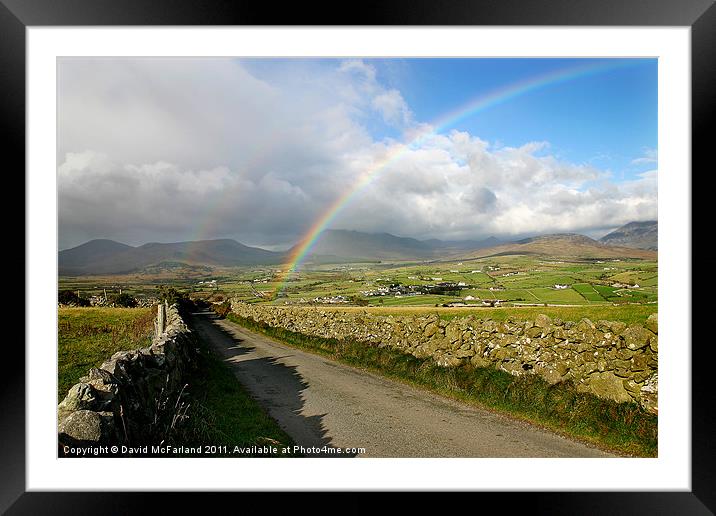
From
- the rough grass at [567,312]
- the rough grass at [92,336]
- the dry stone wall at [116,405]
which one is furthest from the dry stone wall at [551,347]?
the rough grass at [92,336]

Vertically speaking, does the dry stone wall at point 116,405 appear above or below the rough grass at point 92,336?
above

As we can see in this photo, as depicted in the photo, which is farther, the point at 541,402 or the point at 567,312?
the point at 567,312

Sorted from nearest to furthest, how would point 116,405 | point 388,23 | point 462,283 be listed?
point 116,405 < point 388,23 < point 462,283

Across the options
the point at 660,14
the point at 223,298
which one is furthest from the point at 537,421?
the point at 223,298

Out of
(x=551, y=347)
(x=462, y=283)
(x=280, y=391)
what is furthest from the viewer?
(x=462, y=283)

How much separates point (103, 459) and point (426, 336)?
6.69m

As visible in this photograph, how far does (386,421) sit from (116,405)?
135 inches

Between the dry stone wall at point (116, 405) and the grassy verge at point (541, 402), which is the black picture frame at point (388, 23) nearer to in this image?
the grassy verge at point (541, 402)

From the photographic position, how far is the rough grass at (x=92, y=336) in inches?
286

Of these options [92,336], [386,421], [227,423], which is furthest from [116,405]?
[92,336]

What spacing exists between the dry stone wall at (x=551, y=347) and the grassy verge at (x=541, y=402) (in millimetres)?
164

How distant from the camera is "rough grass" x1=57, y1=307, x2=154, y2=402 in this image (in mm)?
7266

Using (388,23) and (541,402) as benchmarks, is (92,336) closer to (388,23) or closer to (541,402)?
(388,23)

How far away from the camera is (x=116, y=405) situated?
3.64 metres
